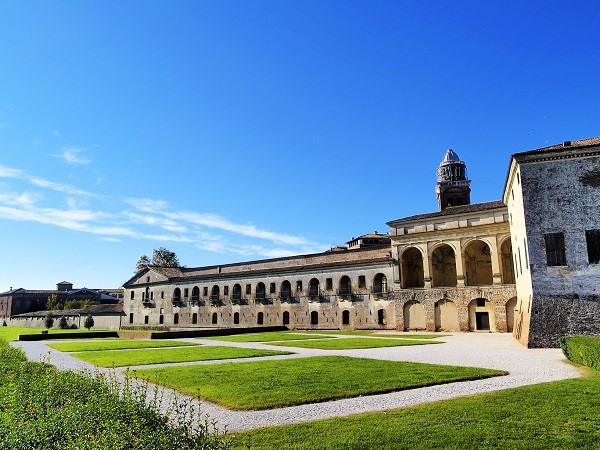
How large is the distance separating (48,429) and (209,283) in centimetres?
5862

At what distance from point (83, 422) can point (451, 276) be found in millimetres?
43722

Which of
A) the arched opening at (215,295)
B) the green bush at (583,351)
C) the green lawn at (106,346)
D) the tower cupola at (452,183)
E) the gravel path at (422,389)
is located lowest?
the green lawn at (106,346)

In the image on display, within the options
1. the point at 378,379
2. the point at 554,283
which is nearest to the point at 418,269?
the point at 554,283

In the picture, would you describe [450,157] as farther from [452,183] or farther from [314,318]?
[314,318]

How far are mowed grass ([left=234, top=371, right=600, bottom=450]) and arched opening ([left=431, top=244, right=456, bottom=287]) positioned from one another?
36.4 m

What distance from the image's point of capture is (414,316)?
43281mm

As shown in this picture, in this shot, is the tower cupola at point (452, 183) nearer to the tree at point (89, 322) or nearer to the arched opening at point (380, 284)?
the arched opening at point (380, 284)

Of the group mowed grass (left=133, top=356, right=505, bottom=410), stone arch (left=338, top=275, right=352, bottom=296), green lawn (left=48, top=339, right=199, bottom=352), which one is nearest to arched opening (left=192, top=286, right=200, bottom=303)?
stone arch (left=338, top=275, right=352, bottom=296)

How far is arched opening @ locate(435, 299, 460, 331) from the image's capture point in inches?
1617

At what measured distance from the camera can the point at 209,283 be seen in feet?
211

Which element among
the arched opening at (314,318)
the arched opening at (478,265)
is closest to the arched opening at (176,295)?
the arched opening at (314,318)

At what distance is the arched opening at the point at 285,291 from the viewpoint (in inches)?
2158

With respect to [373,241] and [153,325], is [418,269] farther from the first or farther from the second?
[153,325]

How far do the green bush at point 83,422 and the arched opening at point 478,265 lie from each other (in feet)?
129
